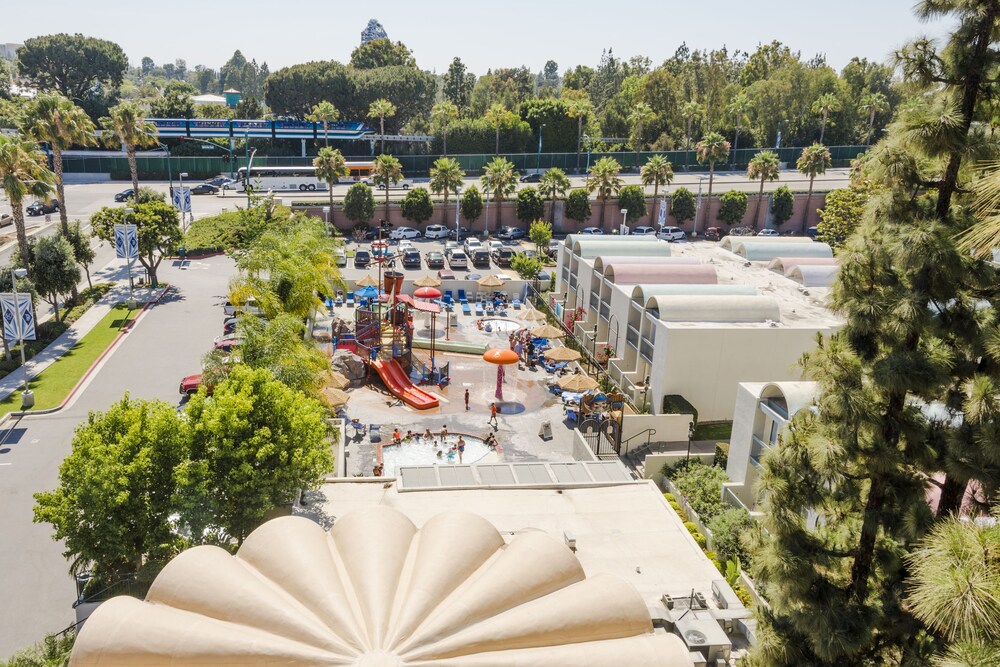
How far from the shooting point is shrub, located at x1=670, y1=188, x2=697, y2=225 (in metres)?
84.9

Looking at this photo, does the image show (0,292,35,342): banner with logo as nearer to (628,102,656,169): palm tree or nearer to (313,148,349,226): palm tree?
(313,148,349,226): palm tree

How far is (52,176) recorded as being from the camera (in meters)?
46.8

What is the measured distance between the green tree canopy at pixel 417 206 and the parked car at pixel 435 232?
5.39 feet

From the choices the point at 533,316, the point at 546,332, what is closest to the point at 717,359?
the point at 546,332

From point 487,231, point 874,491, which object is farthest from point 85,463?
point 487,231

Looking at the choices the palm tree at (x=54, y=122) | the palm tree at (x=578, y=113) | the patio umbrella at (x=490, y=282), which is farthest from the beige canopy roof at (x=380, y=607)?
the palm tree at (x=578, y=113)

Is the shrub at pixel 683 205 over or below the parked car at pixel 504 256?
over

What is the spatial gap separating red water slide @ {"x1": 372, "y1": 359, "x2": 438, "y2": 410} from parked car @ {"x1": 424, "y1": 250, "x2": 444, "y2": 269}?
Answer: 28069 millimetres

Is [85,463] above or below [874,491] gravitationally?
below

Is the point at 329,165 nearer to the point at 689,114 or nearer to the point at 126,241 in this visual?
the point at 126,241

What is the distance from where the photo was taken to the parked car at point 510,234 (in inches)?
3206

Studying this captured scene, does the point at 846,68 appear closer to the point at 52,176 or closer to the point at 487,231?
the point at 487,231

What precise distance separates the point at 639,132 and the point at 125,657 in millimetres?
106617

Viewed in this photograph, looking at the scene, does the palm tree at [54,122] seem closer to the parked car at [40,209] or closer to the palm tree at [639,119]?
the parked car at [40,209]
